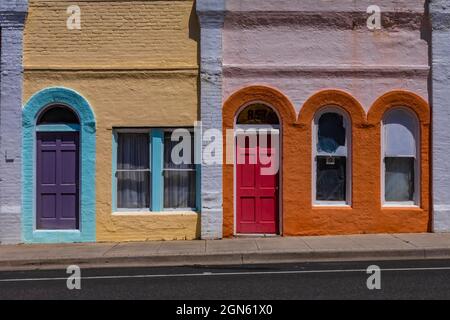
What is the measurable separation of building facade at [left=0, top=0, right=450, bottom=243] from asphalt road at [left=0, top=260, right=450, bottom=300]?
2.82 m

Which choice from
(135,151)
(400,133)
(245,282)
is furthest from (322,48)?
(245,282)

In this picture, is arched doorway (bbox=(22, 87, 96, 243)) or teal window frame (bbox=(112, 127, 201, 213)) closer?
arched doorway (bbox=(22, 87, 96, 243))

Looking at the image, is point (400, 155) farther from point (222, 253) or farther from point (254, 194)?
point (222, 253)

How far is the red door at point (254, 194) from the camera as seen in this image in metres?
13.9

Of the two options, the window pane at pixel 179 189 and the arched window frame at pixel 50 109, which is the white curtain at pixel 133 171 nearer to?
the window pane at pixel 179 189

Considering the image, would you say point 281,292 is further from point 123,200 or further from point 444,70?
point 444,70

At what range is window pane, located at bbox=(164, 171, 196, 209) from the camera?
14.0m

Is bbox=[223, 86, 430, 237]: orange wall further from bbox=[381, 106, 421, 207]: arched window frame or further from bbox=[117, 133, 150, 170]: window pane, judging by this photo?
bbox=[117, 133, 150, 170]: window pane

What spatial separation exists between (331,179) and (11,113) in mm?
6816

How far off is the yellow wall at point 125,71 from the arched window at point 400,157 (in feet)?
13.5

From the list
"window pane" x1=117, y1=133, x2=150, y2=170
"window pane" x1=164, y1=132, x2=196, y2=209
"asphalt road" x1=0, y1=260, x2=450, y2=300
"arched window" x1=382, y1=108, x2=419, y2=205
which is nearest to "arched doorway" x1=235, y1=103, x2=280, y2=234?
"window pane" x1=164, y1=132, x2=196, y2=209

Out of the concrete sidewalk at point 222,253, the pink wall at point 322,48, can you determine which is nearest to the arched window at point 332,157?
the pink wall at point 322,48

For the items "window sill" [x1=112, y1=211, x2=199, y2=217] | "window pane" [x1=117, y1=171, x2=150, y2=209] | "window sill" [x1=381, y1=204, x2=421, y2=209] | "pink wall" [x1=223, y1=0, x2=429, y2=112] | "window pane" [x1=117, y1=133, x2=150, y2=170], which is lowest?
"window sill" [x1=112, y1=211, x2=199, y2=217]
